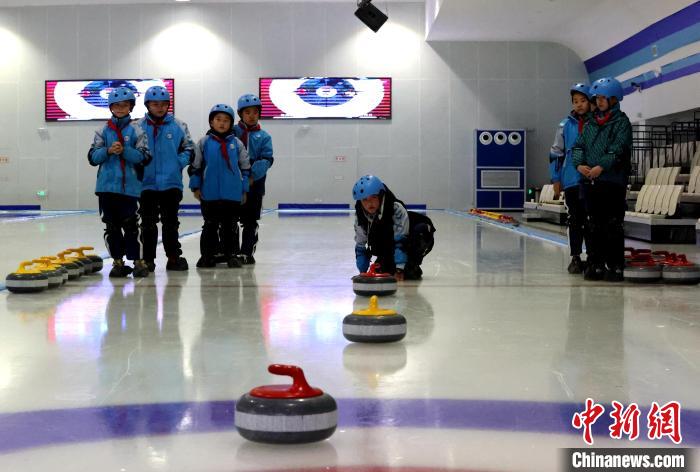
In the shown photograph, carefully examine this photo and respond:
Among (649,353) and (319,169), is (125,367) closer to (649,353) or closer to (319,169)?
(649,353)

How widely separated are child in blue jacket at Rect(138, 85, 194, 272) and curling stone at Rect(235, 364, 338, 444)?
519 centimetres

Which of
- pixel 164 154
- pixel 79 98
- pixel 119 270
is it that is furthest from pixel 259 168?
pixel 79 98

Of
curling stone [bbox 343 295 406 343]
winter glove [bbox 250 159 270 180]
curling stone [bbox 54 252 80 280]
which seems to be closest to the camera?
curling stone [bbox 343 295 406 343]

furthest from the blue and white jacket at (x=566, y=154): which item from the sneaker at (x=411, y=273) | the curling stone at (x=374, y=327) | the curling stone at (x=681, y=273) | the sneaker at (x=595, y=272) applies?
the curling stone at (x=374, y=327)

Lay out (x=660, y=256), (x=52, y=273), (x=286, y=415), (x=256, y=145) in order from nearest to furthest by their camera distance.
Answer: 1. (x=286, y=415)
2. (x=52, y=273)
3. (x=660, y=256)
4. (x=256, y=145)

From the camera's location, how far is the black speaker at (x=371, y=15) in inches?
809

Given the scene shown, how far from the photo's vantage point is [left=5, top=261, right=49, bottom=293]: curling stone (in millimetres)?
5809

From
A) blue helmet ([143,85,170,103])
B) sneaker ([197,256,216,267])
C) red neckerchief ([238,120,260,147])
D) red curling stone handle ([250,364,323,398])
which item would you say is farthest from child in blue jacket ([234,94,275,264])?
red curling stone handle ([250,364,323,398])

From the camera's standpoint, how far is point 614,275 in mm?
6781

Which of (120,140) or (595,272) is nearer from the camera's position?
(595,272)

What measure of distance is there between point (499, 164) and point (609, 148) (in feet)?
59.0

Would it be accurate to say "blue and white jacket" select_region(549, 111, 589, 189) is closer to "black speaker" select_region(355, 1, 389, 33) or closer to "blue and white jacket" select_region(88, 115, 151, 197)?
"blue and white jacket" select_region(88, 115, 151, 197)

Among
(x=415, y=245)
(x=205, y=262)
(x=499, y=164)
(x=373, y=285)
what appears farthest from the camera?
(x=499, y=164)

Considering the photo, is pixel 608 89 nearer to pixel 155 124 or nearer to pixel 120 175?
pixel 155 124
